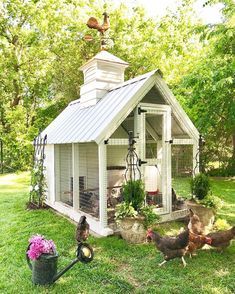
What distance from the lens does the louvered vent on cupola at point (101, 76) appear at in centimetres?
712

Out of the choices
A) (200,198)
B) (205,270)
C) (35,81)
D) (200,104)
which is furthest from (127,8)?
(205,270)

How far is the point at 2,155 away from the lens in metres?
17.4

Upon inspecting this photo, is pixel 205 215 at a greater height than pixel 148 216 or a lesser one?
lesser

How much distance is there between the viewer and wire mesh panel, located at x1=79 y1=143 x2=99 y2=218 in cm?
638

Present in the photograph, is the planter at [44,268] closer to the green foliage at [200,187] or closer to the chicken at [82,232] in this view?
the chicken at [82,232]

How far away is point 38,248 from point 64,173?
155 inches

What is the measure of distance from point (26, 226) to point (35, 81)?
47.0 feet

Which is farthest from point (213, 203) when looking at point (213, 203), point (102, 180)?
point (102, 180)

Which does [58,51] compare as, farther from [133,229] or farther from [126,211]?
[133,229]

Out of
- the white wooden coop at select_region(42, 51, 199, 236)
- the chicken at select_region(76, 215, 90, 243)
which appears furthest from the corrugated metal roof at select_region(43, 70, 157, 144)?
the chicken at select_region(76, 215, 90, 243)

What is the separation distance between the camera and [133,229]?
A: 5.05 m

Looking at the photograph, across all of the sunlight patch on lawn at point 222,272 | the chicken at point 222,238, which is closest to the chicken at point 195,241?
the chicken at point 222,238

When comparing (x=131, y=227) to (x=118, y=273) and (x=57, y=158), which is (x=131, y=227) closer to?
(x=118, y=273)

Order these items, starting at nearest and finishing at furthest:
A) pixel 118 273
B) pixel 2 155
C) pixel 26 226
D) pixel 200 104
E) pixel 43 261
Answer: pixel 43 261 < pixel 118 273 < pixel 26 226 < pixel 200 104 < pixel 2 155
